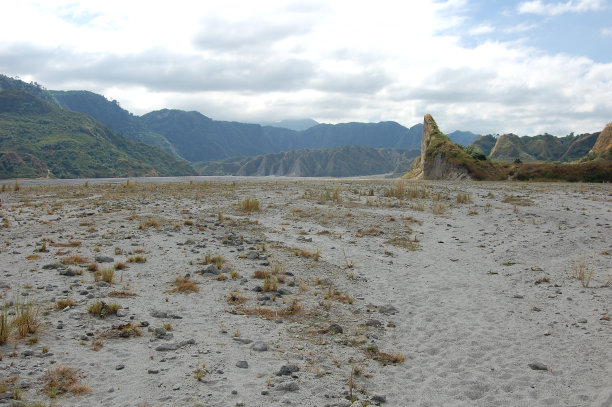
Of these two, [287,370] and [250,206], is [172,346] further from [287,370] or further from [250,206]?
[250,206]

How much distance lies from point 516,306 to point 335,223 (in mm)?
11262

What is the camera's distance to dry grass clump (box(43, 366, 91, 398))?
5.84 metres

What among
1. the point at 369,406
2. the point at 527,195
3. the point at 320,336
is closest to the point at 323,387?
the point at 369,406

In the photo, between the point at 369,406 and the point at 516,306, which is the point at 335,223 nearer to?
the point at 516,306

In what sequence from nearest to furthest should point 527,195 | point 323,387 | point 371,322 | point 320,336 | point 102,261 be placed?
point 323,387
point 320,336
point 371,322
point 102,261
point 527,195

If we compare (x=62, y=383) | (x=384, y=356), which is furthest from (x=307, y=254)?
(x=62, y=383)

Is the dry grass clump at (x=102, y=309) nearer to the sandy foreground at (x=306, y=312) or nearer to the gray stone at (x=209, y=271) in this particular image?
the sandy foreground at (x=306, y=312)

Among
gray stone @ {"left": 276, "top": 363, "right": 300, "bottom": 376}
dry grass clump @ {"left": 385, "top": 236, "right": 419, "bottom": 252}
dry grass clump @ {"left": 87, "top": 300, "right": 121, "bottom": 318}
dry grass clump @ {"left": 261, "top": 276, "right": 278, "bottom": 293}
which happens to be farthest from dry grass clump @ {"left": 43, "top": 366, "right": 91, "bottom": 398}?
dry grass clump @ {"left": 385, "top": 236, "right": 419, "bottom": 252}

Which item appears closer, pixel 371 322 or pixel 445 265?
pixel 371 322

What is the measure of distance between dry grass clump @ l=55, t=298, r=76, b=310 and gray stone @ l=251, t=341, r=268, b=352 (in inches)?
180

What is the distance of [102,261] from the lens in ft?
42.5

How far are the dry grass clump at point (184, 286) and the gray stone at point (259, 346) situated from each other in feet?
12.1

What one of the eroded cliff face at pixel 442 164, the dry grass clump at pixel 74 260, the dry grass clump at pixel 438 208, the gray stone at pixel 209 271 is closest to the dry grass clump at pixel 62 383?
the gray stone at pixel 209 271

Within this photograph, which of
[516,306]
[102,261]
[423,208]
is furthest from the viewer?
[423,208]
